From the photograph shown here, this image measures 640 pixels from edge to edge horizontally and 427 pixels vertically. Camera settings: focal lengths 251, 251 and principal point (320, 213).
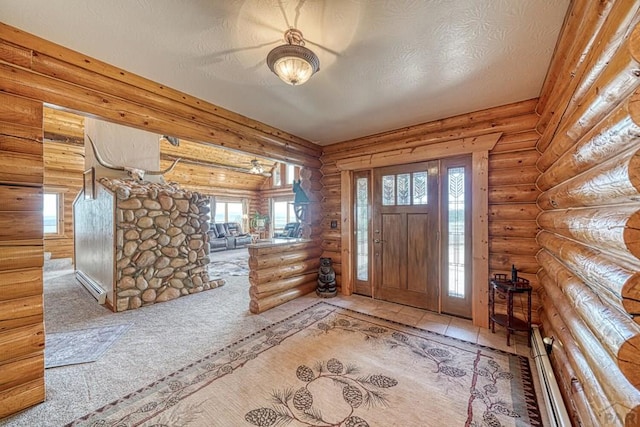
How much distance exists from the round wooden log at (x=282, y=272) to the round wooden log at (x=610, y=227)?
3314mm

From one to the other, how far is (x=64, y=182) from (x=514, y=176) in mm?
10639

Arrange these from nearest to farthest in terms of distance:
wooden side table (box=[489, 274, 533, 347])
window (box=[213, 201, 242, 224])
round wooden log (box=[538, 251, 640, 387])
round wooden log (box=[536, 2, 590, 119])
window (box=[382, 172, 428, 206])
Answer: round wooden log (box=[538, 251, 640, 387]) < round wooden log (box=[536, 2, 590, 119]) < wooden side table (box=[489, 274, 533, 347]) < window (box=[382, 172, 428, 206]) < window (box=[213, 201, 242, 224])

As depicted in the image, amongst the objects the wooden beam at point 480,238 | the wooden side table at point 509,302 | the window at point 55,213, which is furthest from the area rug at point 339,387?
the window at point 55,213

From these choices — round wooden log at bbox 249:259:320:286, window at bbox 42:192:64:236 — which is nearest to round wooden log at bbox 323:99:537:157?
round wooden log at bbox 249:259:320:286

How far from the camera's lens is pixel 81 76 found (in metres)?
2.05

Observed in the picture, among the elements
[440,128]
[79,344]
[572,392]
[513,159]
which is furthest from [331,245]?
[79,344]

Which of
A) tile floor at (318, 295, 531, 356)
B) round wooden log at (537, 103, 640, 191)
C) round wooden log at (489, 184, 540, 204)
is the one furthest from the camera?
round wooden log at (489, 184, 540, 204)

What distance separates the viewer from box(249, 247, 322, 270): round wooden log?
366 centimetres

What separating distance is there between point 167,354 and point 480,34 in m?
3.88

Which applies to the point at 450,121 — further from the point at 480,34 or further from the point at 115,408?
the point at 115,408

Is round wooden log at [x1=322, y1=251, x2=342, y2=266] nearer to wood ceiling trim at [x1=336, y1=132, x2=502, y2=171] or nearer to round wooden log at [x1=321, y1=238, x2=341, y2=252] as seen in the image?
round wooden log at [x1=321, y1=238, x2=341, y2=252]

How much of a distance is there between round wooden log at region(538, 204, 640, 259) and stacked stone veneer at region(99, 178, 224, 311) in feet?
16.8

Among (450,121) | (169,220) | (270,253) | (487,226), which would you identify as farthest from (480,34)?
(169,220)

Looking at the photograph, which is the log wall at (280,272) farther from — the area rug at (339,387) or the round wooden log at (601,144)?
the round wooden log at (601,144)
